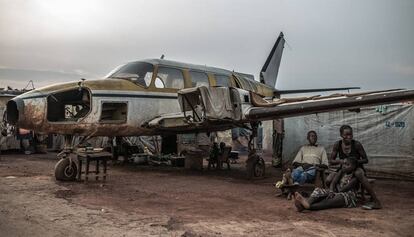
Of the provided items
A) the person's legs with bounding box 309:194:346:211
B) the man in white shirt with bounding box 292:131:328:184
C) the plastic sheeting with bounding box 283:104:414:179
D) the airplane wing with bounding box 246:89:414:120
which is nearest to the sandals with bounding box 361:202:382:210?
the person's legs with bounding box 309:194:346:211

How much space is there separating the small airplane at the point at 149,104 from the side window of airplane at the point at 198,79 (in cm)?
2

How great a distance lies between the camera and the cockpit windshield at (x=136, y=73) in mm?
10859

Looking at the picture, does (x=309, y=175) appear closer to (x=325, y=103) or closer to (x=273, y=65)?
(x=325, y=103)

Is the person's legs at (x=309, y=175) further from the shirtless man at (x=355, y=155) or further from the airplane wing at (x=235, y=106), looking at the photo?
the airplane wing at (x=235, y=106)

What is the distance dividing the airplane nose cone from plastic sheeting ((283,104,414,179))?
8.78 meters

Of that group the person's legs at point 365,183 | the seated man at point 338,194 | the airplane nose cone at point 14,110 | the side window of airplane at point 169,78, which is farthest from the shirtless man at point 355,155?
the airplane nose cone at point 14,110

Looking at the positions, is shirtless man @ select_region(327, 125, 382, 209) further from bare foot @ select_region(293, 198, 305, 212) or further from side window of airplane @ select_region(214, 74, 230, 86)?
side window of airplane @ select_region(214, 74, 230, 86)

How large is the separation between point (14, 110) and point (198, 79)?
526cm

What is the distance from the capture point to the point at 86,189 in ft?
25.9

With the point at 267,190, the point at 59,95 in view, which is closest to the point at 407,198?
the point at 267,190

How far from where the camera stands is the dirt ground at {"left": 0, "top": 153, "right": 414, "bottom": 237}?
191 inches

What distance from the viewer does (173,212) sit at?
19.4ft

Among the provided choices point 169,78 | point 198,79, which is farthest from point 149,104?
point 198,79

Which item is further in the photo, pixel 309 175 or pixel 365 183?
pixel 309 175
